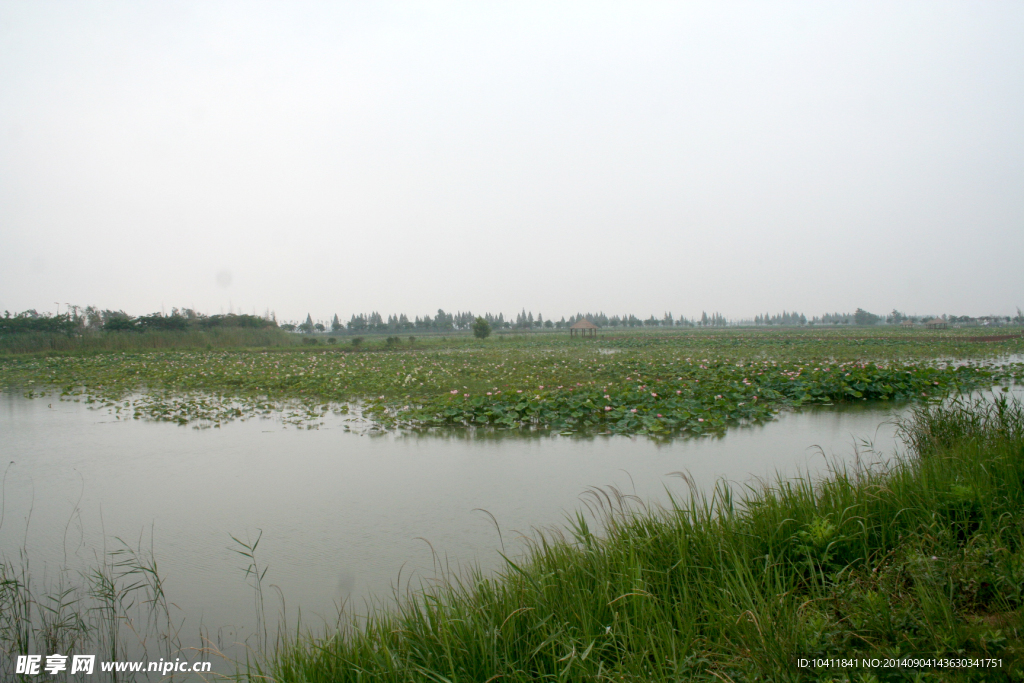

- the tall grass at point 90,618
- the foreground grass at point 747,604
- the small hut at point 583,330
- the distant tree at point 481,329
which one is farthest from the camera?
the small hut at point 583,330

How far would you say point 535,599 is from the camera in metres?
2.54

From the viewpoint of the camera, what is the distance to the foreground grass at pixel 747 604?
2035 mm

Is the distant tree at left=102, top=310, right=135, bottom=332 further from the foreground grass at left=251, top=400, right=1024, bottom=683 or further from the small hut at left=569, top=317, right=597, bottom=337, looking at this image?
the foreground grass at left=251, top=400, right=1024, bottom=683

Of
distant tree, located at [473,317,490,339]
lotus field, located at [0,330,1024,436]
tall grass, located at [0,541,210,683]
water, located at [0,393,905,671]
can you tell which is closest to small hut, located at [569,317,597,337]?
distant tree, located at [473,317,490,339]

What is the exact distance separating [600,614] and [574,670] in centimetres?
34

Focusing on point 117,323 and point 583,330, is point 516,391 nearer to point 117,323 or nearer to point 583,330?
point 117,323

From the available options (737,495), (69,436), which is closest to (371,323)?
(69,436)

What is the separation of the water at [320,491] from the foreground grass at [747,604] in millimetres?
676

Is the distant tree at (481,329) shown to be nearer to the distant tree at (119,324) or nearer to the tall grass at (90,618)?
the distant tree at (119,324)

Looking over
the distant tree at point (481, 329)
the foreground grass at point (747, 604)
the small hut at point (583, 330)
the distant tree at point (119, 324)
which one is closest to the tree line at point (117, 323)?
the distant tree at point (119, 324)

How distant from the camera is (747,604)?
2.36 meters

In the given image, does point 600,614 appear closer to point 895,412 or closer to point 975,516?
point 975,516

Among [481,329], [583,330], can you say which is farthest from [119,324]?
[583,330]

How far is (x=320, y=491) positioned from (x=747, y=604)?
13.1 feet
